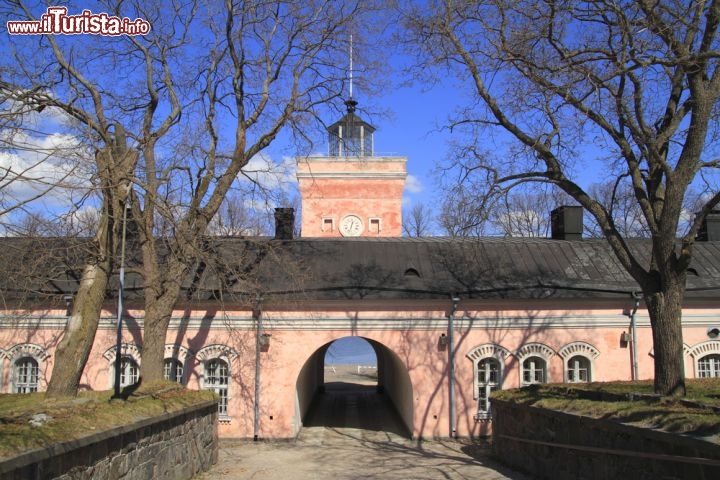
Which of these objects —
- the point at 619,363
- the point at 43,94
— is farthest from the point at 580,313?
the point at 43,94

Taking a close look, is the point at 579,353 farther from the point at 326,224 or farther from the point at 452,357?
the point at 326,224

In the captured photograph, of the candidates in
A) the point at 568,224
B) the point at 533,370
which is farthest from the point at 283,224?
the point at 568,224

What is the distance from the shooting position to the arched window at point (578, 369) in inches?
715

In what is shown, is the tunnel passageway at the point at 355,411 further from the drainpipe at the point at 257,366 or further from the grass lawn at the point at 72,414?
the grass lawn at the point at 72,414

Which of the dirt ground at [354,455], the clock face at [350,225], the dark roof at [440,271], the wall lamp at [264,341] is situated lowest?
the dirt ground at [354,455]

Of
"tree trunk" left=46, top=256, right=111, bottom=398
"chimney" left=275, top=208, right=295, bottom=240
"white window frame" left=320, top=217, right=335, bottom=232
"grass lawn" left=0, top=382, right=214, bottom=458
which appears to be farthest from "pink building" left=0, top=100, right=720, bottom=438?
"white window frame" left=320, top=217, right=335, bottom=232

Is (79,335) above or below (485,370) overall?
above

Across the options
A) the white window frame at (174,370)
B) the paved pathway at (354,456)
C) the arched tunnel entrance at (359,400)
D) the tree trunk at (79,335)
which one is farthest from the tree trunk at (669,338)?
the white window frame at (174,370)

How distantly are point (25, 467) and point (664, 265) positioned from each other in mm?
9088

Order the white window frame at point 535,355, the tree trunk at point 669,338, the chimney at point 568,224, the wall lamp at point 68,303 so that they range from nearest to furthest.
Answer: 1. the tree trunk at point 669,338
2. the wall lamp at point 68,303
3. the white window frame at point 535,355
4. the chimney at point 568,224

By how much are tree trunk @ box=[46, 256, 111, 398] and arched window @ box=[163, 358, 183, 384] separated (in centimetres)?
833

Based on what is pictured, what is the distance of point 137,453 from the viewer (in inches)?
323

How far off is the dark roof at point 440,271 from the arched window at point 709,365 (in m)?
1.81

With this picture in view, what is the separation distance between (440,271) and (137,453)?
1175 centimetres
